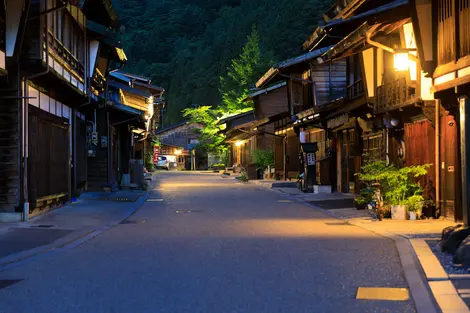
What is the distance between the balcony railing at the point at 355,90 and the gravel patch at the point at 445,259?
46.9ft

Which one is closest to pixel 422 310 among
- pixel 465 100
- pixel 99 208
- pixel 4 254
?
pixel 465 100

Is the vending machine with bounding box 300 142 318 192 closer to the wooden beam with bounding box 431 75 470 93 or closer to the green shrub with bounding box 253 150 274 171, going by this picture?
the wooden beam with bounding box 431 75 470 93

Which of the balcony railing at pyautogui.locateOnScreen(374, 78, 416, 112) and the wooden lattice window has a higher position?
the wooden lattice window

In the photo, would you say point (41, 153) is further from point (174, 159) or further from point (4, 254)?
point (174, 159)

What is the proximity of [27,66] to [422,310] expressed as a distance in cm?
1301

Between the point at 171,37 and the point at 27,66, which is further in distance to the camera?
the point at 171,37

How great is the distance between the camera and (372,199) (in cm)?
1917

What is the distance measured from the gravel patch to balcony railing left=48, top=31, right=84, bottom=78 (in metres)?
12.1

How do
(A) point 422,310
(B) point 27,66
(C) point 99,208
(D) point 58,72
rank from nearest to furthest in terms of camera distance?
(A) point 422,310 → (B) point 27,66 → (D) point 58,72 → (C) point 99,208

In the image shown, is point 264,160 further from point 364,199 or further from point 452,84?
point 452,84

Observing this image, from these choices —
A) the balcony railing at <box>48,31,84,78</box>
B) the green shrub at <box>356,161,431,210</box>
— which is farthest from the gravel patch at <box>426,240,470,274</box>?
the balcony railing at <box>48,31,84,78</box>

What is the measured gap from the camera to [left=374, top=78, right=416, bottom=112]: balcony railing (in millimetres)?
18250

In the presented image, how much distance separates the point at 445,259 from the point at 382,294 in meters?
2.67

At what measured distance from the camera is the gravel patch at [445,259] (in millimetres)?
8938
